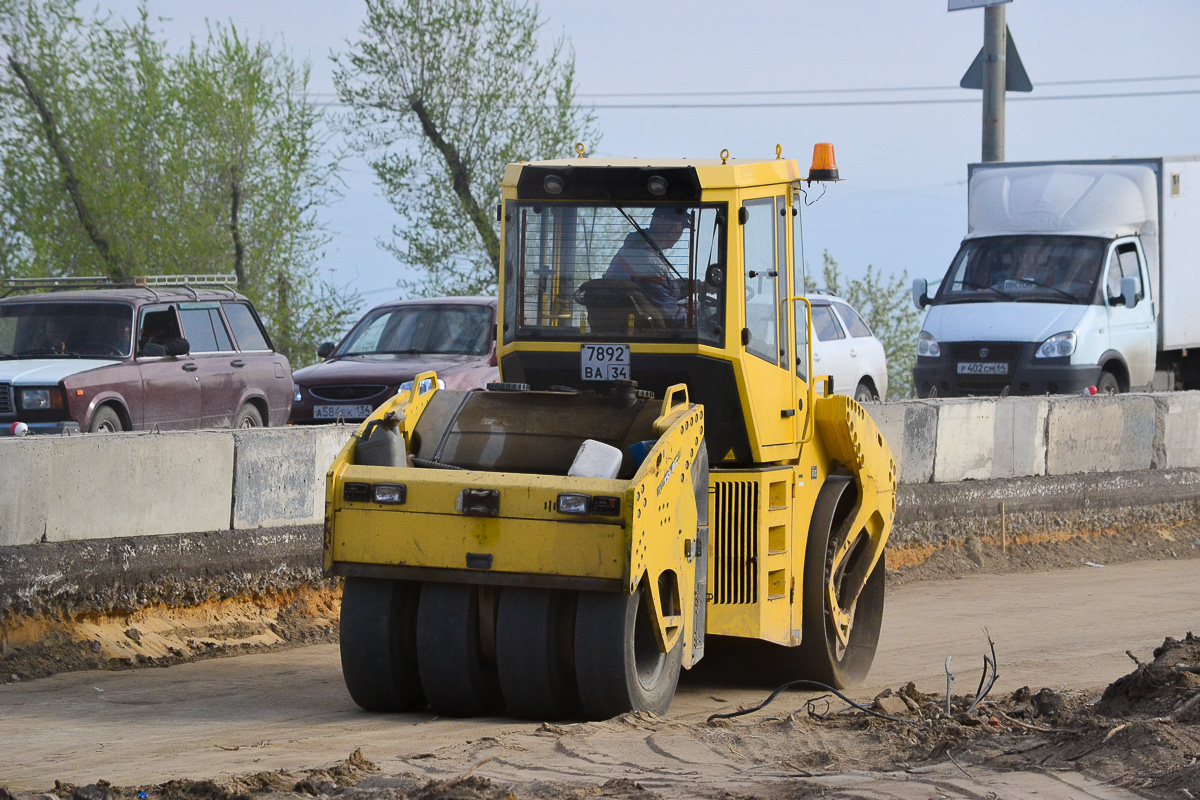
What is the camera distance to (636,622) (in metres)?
7.31

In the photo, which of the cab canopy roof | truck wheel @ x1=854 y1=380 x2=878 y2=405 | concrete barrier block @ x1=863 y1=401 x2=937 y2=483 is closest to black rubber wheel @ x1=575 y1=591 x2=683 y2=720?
the cab canopy roof

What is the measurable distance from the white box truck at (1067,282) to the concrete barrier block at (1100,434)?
247cm

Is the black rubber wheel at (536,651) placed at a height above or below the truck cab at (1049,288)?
below

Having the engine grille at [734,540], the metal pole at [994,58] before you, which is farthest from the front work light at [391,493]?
the metal pole at [994,58]

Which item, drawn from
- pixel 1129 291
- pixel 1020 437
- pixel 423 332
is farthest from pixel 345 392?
pixel 1129 291

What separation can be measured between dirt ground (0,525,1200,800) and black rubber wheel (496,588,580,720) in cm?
19

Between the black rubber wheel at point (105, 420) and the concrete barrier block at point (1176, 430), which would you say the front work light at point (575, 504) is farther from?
the concrete barrier block at point (1176, 430)

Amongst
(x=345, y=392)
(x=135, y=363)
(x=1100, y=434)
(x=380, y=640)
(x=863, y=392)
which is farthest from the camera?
(x=863, y=392)

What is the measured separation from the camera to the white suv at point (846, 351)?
19.2 meters

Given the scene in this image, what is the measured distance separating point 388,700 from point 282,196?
28.0 m

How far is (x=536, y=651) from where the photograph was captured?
6957 millimetres

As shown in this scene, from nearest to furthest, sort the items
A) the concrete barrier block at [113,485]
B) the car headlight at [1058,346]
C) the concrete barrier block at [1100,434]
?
the concrete barrier block at [113,485] < the concrete barrier block at [1100,434] < the car headlight at [1058,346]

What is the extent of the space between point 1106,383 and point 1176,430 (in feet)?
8.33

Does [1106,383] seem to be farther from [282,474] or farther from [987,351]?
[282,474]
